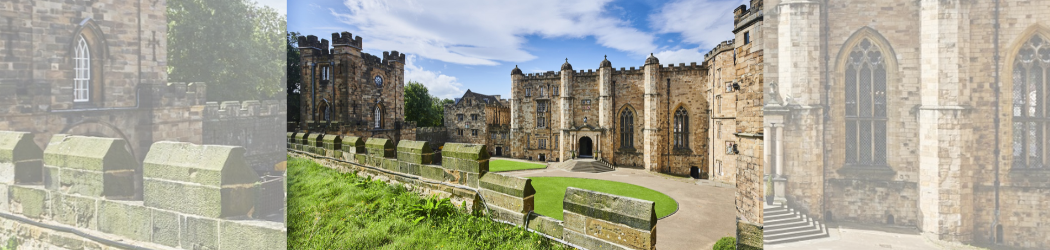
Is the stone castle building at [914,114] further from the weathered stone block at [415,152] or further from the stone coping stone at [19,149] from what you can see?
the stone coping stone at [19,149]

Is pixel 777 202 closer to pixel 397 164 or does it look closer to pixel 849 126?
pixel 849 126

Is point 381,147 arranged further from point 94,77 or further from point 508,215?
point 94,77

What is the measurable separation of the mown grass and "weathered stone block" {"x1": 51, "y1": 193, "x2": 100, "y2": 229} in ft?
4.60

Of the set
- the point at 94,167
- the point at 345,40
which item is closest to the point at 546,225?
the point at 94,167

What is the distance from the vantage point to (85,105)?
5.64 metres

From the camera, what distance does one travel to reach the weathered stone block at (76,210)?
254 centimetres

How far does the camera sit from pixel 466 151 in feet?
11.5

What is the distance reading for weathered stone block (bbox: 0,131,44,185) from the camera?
120 inches

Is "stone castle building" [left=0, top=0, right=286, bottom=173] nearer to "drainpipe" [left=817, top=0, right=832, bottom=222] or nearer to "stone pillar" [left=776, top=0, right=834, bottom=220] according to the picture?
"stone pillar" [left=776, top=0, right=834, bottom=220]

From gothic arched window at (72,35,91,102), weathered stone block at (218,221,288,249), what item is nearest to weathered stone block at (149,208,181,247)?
weathered stone block at (218,221,288,249)

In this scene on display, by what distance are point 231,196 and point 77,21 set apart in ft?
22.8

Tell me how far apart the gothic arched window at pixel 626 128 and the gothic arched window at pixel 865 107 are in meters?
14.9

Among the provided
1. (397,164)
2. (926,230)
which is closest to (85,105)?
(397,164)

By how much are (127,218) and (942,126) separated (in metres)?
5.44
